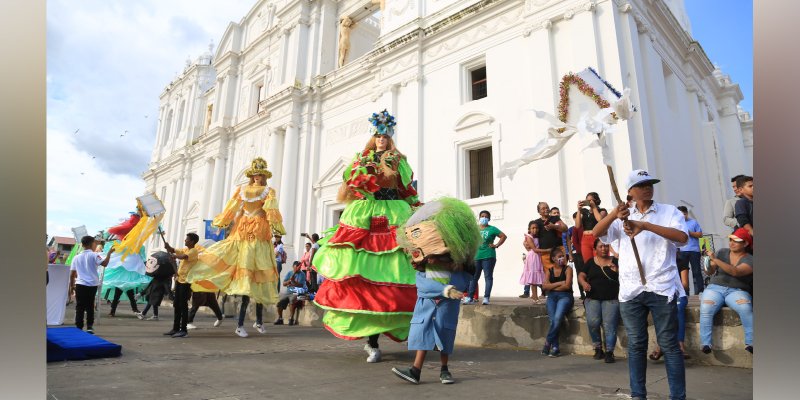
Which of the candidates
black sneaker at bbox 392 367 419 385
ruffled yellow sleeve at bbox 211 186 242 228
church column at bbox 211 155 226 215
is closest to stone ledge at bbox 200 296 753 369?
black sneaker at bbox 392 367 419 385

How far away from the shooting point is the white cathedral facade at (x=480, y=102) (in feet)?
33.7

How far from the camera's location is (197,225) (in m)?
24.0

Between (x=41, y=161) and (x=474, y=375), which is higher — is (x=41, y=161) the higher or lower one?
the higher one

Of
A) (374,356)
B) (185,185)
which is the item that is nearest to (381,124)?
(374,356)

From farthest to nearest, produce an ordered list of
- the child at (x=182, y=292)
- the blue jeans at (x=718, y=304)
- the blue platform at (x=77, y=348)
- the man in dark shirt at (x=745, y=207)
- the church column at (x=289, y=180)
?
the church column at (x=289, y=180)
the child at (x=182, y=292)
the man in dark shirt at (x=745, y=207)
the blue jeans at (x=718, y=304)
the blue platform at (x=77, y=348)

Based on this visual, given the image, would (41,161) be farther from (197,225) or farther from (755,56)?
(197,225)

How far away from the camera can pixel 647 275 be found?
267 cm

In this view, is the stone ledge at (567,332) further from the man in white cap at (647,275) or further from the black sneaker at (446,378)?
the black sneaker at (446,378)

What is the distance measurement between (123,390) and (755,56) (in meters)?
3.86

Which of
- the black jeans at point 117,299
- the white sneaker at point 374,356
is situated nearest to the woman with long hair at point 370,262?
the white sneaker at point 374,356

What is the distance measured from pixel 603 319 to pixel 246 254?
440 centimetres

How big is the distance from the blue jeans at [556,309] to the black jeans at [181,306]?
15.5 feet

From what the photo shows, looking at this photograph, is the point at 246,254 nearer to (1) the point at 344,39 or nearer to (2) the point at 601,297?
(2) the point at 601,297

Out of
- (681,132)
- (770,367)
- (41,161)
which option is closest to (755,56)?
(770,367)
